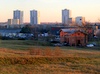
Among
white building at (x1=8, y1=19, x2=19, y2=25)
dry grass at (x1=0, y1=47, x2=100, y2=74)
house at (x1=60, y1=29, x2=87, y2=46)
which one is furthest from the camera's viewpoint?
white building at (x1=8, y1=19, x2=19, y2=25)

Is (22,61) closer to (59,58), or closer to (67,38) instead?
(59,58)

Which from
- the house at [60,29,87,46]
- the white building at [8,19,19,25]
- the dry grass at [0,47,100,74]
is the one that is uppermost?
the white building at [8,19,19,25]

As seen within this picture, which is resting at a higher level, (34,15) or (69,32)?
(34,15)

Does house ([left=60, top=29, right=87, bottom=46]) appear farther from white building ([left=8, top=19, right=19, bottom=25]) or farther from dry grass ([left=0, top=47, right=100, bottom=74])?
white building ([left=8, top=19, right=19, bottom=25])

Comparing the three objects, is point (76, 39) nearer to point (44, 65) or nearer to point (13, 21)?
point (44, 65)

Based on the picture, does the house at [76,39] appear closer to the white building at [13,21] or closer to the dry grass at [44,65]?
the dry grass at [44,65]

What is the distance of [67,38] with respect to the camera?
60.5 meters

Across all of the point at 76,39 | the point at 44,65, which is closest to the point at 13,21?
the point at 76,39

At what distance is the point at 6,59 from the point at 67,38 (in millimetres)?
42664

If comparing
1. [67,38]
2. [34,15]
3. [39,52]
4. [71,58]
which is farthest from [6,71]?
[34,15]

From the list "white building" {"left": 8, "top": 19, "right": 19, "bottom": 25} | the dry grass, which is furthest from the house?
"white building" {"left": 8, "top": 19, "right": 19, "bottom": 25}

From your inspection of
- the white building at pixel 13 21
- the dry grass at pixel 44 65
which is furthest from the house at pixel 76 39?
the white building at pixel 13 21

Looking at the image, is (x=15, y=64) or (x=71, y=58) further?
(x=71, y=58)

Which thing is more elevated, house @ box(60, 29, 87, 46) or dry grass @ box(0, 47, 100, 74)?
house @ box(60, 29, 87, 46)
